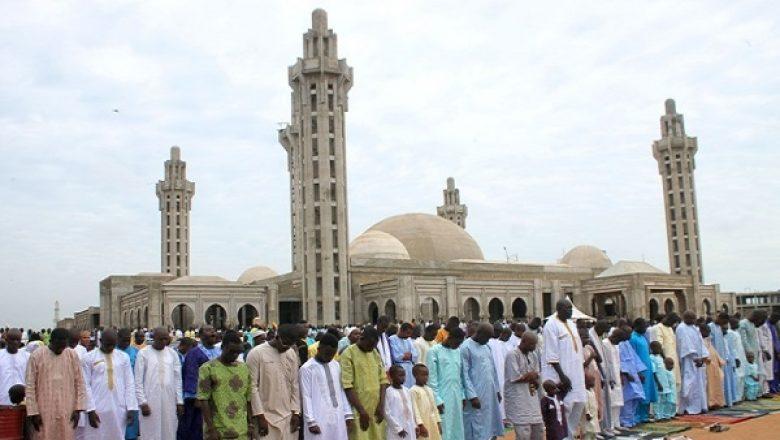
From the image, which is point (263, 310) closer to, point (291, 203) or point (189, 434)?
point (291, 203)

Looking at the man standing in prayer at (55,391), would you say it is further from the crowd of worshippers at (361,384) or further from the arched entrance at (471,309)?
the arched entrance at (471,309)

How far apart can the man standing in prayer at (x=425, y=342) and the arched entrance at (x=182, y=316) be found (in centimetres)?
2761

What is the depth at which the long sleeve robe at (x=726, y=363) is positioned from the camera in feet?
42.9

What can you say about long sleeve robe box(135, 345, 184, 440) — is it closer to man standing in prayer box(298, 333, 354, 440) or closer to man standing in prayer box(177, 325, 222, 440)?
man standing in prayer box(177, 325, 222, 440)

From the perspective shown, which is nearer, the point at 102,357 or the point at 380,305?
the point at 102,357

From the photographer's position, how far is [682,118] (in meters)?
55.2

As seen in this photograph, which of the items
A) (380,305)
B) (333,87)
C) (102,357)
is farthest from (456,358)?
(333,87)

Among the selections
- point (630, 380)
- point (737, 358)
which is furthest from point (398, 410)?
point (737, 358)

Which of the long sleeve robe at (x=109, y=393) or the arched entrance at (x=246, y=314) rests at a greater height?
the arched entrance at (x=246, y=314)

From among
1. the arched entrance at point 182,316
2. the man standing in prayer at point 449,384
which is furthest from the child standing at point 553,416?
the arched entrance at point 182,316

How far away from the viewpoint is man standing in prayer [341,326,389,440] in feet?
22.1

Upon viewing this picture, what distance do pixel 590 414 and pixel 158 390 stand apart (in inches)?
200

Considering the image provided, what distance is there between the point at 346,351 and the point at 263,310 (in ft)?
107

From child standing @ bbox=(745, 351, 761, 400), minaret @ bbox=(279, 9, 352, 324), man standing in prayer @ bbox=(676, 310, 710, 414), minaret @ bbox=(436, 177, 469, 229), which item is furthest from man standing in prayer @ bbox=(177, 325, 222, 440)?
minaret @ bbox=(436, 177, 469, 229)
